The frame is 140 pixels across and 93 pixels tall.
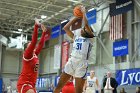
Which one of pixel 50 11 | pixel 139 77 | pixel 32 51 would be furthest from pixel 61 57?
pixel 32 51

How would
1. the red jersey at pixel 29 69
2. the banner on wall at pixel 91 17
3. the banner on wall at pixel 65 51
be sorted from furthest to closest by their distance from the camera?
the banner on wall at pixel 65 51 → the banner on wall at pixel 91 17 → the red jersey at pixel 29 69

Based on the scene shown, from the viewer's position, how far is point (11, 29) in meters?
29.7

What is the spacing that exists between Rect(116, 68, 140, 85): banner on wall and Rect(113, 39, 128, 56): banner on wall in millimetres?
1861

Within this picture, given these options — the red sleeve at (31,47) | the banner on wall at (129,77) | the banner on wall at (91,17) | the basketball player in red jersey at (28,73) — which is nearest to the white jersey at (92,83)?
the banner on wall at (129,77)

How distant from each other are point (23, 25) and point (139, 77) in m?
16.8

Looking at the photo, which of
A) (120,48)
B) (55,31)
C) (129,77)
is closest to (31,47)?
(129,77)

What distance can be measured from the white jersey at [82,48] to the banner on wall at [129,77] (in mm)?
10361

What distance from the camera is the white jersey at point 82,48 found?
14.3 ft

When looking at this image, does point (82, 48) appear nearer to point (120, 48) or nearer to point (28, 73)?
point (28, 73)

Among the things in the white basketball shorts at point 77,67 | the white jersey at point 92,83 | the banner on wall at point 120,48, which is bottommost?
the white jersey at point 92,83

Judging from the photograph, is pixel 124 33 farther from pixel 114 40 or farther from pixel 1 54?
pixel 1 54

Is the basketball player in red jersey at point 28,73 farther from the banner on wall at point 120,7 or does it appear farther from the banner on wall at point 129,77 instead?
the banner on wall at point 120,7

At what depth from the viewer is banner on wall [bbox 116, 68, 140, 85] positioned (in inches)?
565

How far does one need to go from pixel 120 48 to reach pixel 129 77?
118 inches
